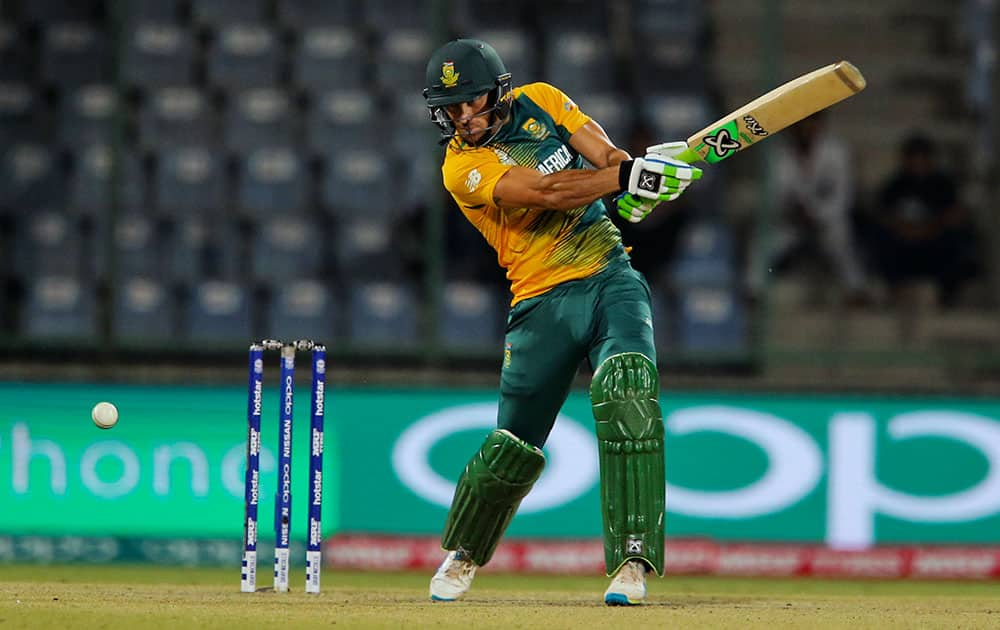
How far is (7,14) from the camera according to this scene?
1138cm

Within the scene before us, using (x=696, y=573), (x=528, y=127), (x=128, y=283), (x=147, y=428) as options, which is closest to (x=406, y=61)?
(x=128, y=283)

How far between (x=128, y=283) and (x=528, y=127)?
503 cm

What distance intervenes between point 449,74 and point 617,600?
1.85 m

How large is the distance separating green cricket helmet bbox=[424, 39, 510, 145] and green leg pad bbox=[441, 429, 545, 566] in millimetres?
1108

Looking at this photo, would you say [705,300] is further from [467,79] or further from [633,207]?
[467,79]

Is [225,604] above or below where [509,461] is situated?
below

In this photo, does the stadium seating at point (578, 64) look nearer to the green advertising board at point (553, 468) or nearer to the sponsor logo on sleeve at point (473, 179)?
the green advertising board at point (553, 468)

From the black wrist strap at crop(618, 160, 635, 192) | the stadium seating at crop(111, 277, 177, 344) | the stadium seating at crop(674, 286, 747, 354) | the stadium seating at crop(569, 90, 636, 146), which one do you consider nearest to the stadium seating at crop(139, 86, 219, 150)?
the stadium seating at crop(111, 277, 177, 344)

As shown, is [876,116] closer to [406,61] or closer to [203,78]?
[406,61]

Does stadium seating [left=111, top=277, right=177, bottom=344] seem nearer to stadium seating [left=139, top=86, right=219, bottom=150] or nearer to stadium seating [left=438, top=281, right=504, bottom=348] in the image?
stadium seating [left=139, top=86, right=219, bottom=150]

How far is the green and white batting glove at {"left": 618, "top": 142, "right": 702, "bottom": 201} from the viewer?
17.9 ft

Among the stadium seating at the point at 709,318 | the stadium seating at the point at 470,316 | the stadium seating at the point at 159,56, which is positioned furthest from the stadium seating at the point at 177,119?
the stadium seating at the point at 709,318

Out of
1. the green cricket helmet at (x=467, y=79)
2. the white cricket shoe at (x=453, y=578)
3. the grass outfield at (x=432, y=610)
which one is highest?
the green cricket helmet at (x=467, y=79)

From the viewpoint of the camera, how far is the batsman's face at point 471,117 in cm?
573
